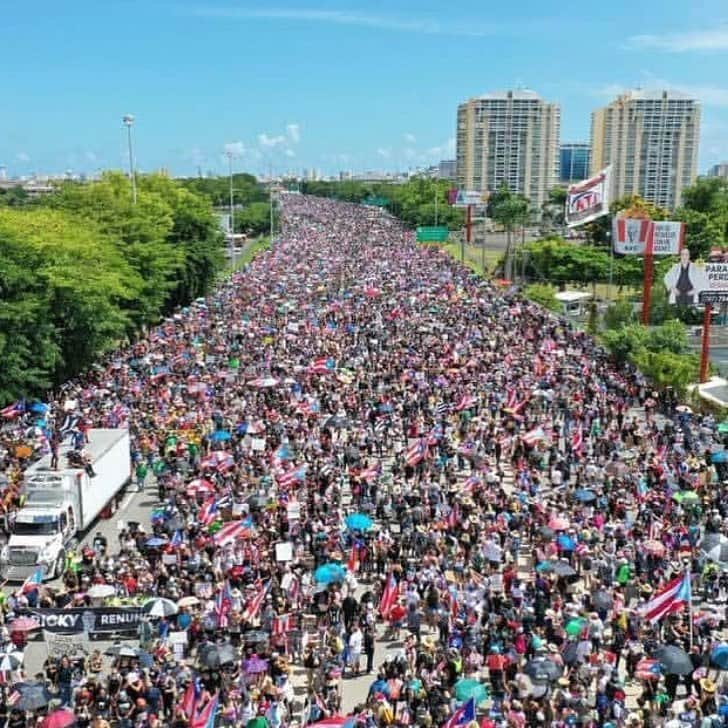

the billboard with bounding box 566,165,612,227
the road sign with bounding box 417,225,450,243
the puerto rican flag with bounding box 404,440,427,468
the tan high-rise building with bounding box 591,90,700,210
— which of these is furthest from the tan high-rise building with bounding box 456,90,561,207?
the puerto rican flag with bounding box 404,440,427,468

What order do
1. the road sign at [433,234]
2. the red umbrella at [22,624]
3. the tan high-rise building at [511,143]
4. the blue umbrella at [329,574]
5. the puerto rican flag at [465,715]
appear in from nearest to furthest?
the puerto rican flag at [465,715] < the red umbrella at [22,624] < the blue umbrella at [329,574] < the road sign at [433,234] < the tan high-rise building at [511,143]

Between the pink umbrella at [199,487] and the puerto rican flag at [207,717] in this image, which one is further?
the pink umbrella at [199,487]

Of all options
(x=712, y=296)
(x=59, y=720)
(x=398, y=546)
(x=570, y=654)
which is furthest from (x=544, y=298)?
(x=59, y=720)

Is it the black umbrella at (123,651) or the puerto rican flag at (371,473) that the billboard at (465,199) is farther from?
the black umbrella at (123,651)

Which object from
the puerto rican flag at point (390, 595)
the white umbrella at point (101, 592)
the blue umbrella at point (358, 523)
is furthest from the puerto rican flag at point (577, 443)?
the white umbrella at point (101, 592)

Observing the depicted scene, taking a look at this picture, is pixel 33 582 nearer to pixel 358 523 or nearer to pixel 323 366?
pixel 358 523

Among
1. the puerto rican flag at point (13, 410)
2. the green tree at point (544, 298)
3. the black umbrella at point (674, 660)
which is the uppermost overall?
the black umbrella at point (674, 660)

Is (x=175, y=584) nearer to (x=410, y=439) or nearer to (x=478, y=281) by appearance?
(x=410, y=439)
